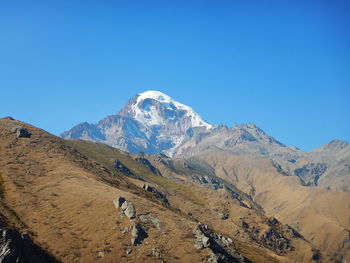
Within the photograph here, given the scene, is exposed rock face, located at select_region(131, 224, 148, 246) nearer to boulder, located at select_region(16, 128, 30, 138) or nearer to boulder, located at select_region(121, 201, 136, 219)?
boulder, located at select_region(121, 201, 136, 219)

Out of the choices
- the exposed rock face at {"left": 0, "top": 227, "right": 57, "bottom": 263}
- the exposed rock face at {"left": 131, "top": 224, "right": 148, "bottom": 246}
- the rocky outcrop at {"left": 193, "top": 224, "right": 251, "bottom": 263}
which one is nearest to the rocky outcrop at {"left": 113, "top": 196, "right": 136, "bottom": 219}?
the exposed rock face at {"left": 131, "top": 224, "right": 148, "bottom": 246}

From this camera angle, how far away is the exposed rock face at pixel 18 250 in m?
76.2

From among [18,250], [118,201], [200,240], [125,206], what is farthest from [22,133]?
[18,250]

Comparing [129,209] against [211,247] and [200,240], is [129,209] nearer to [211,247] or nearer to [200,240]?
[200,240]

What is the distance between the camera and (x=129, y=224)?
108m

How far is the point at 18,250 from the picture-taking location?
79062 mm

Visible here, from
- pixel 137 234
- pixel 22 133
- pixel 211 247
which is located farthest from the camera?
pixel 22 133

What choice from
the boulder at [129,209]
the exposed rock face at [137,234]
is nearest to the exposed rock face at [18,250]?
the exposed rock face at [137,234]

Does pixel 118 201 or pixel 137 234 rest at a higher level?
pixel 118 201

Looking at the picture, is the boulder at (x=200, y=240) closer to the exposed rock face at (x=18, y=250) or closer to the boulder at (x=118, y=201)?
the boulder at (x=118, y=201)

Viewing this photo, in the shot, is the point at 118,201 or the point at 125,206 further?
the point at 118,201

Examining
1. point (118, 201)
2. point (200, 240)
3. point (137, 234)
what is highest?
point (118, 201)

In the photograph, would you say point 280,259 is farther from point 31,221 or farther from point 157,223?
point 31,221

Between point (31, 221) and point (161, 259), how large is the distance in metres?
35.6
